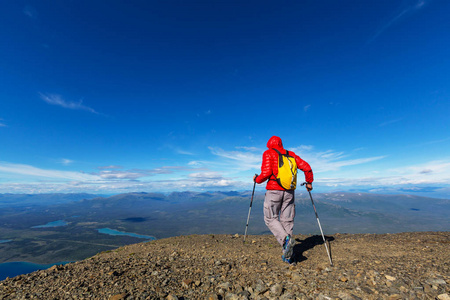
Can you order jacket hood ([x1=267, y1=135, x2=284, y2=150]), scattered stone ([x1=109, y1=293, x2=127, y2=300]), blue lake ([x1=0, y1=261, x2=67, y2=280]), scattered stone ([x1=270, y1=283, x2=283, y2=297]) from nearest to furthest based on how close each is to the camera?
scattered stone ([x1=109, y1=293, x2=127, y2=300]) < scattered stone ([x1=270, y1=283, x2=283, y2=297]) < jacket hood ([x1=267, y1=135, x2=284, y2=150]) < blue lake ([x1=0, y1=261, x2=67, y2=280])

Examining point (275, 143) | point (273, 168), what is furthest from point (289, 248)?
point (275, 143)

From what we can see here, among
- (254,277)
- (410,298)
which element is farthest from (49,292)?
(410,298)

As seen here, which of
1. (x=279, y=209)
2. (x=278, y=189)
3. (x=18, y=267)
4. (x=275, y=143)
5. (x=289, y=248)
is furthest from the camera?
(x=18, y=267)

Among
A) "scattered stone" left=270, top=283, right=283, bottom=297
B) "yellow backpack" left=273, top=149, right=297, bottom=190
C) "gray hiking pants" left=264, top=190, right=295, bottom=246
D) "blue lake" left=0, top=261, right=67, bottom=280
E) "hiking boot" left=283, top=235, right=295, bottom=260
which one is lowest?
"blue lake" left=0, top=261, right=67, bottom=280

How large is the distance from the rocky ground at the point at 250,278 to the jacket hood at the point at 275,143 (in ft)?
15.1

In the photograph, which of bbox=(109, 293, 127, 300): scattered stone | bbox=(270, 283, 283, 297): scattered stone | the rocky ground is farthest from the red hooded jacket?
bbox=(109, 293, 127, 300): scattered stone

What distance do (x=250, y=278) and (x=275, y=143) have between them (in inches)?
207

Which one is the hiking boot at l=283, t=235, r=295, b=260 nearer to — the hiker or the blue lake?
the hiker

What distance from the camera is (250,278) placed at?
589cm

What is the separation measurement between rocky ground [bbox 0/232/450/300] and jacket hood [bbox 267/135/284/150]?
181 inches

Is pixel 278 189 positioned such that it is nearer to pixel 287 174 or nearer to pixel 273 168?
pixel 287 174

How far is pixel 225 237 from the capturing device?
13.1 metres

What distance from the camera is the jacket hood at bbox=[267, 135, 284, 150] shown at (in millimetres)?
8680

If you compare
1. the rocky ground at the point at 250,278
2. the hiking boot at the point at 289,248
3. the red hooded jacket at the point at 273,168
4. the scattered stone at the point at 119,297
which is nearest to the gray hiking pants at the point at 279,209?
the red hooded jacket at the point at 273,168
